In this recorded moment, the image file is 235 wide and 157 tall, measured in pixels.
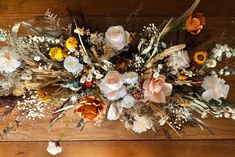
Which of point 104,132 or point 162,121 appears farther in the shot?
point 104,132

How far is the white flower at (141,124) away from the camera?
4.45ft

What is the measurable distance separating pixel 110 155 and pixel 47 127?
0.24 m

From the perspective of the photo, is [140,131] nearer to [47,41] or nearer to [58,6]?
[47,41]

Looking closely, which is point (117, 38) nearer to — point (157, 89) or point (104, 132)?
point (157, 89)

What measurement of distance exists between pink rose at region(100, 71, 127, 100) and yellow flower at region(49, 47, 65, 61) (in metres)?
0.16

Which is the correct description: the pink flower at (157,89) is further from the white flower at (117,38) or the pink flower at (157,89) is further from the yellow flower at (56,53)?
the yellow flower at (56,53)

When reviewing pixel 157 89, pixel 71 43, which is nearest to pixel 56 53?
pixel 71 43

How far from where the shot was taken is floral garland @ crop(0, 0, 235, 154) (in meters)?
1.27

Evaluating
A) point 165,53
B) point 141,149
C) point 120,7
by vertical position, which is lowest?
point 141,149

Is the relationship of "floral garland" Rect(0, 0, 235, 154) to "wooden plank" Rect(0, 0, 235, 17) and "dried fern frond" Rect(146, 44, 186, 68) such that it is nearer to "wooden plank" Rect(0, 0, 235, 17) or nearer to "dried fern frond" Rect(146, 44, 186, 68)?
"dried fern frond" Rect(146, 44, 186, 68)

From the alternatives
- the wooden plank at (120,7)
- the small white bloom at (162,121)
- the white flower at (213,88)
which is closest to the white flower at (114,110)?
the small white bloom at (162,121)

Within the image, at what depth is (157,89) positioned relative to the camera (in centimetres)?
124

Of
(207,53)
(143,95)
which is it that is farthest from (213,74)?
(143,95)

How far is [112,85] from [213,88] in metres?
0.30
